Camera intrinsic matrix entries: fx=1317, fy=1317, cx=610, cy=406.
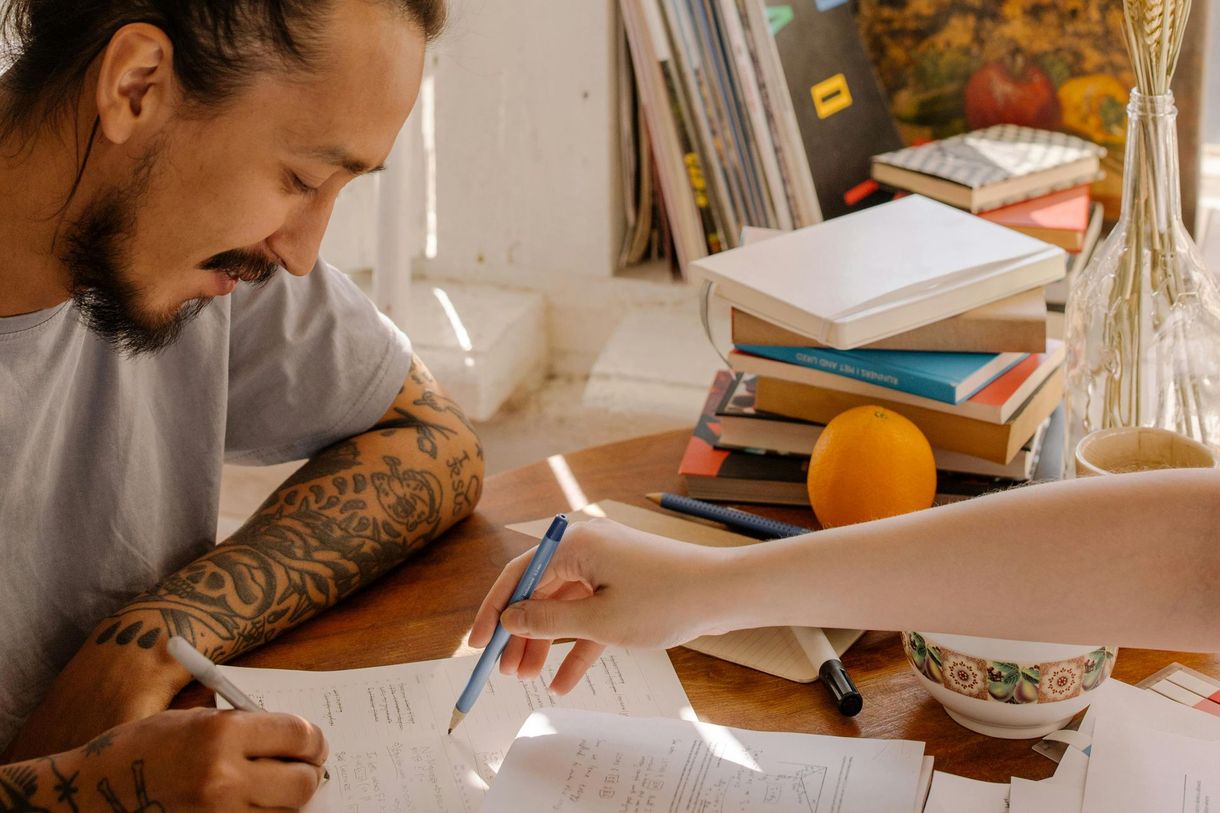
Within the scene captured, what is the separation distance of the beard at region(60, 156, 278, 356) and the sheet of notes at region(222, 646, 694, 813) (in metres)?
0.28

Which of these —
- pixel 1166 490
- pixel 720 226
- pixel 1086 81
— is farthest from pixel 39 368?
pixel 1086 81

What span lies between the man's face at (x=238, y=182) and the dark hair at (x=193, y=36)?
0.6 inches

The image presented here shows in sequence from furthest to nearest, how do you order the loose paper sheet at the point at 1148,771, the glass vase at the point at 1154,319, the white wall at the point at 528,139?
the white wall at the point at 528,139 → the glass vase at the point at 1154,319 → the loose paper sheet at the point at 1148,771

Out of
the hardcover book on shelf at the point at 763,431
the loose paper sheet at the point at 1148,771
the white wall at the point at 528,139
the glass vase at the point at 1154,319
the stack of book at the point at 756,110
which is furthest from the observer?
the white wall at the point at 528,139

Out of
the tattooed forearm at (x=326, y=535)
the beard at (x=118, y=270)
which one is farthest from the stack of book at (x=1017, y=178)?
the beard at (x=118, y=270)

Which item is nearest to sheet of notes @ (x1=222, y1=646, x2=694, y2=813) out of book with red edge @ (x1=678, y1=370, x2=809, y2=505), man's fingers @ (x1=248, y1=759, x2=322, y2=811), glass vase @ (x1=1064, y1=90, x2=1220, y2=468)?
man's fingers @ (x1=248, y1=759, x2=322, y2=811)

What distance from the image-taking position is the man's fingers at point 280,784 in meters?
0.83

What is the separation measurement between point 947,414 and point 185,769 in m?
0.74

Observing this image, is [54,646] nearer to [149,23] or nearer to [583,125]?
[149,23]

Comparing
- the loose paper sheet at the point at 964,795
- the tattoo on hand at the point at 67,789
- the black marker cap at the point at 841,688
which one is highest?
the tattoo on hand at the point at 67,789

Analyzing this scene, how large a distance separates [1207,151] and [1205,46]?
352 mm

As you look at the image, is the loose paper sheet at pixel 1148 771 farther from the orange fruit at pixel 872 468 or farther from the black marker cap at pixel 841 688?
the orange fruit at pixel 872 468

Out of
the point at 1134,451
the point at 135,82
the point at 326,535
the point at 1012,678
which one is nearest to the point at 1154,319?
the point at 1134,451

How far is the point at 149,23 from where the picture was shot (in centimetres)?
89
